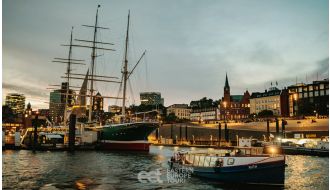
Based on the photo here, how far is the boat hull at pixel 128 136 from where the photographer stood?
6600cm

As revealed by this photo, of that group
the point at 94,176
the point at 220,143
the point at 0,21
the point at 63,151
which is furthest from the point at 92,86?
the point at 0,21

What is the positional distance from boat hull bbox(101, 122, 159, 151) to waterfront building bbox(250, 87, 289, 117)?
101288 millimetres

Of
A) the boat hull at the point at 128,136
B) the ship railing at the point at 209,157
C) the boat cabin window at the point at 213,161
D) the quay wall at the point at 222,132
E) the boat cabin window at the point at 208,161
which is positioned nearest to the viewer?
the ship railing at the point at 209,157

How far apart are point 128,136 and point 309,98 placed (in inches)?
3978

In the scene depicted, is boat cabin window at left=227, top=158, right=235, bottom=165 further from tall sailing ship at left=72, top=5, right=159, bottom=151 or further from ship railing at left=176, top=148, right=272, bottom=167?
tall sailing ship at left=72, top=5, right=159, bottom=151

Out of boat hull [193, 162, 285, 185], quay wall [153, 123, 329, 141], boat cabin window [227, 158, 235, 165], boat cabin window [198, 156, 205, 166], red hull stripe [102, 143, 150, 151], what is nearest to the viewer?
boat hull [193, 162, 285, 185]

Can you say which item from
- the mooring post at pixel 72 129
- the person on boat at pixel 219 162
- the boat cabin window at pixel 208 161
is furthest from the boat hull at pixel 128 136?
the person on boat at pixel 219 162

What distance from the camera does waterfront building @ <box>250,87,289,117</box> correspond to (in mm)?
158538

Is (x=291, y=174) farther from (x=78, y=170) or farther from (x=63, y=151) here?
(x=63, y=151)

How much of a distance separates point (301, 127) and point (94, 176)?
80.8 m

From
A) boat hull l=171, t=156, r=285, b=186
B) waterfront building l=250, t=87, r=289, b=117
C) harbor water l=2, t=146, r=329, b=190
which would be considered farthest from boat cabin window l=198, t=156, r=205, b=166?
waterfront building l=250, t=87, r=289, b=117

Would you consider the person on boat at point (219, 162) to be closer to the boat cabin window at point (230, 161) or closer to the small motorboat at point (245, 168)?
the small motorboat at point (245, 168)

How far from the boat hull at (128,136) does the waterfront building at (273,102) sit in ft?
332

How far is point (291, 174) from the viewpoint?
34062 mm
